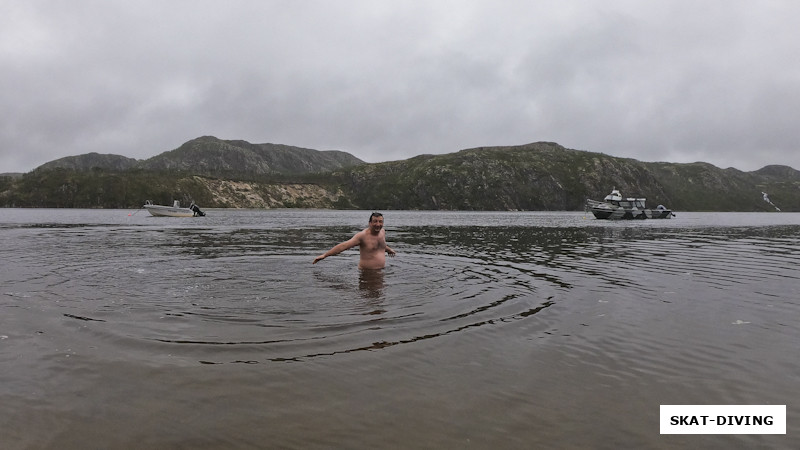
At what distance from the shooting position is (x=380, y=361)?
689 cm

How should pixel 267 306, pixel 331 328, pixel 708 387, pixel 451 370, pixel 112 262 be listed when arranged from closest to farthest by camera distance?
pixel 708 387, pixel 451 370, pixel 331 328, pixel 267 306, pixel 112 262

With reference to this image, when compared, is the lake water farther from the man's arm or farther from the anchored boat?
the anchored boat

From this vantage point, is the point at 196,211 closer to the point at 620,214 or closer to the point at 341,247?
the point at 341,247

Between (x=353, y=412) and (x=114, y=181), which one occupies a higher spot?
(x=114, y=181)

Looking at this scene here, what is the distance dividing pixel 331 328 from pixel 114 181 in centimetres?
20748

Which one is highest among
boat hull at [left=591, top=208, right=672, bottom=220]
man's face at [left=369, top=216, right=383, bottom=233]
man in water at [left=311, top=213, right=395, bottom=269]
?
boat hull at [left=591, top=208, right=672, bottom=220]

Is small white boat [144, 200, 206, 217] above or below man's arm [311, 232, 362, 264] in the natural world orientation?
above

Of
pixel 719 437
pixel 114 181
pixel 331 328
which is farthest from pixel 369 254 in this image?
pixel 114 181

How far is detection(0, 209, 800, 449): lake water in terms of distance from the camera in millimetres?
4754

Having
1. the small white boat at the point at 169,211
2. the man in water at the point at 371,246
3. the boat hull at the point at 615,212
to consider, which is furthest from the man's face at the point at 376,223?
the boat hull at the point at 615,212

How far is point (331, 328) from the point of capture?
8.62 metres

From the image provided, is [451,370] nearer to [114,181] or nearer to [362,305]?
[362,305]

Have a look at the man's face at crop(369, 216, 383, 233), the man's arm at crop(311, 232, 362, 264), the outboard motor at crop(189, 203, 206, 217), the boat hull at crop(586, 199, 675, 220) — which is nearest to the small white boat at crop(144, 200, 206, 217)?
the outboard motor at crop(189, 203, 206, 217)

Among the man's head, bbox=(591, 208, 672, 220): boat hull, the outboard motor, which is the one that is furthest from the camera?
bbox=(591, 208, 672, 220): boat hull
